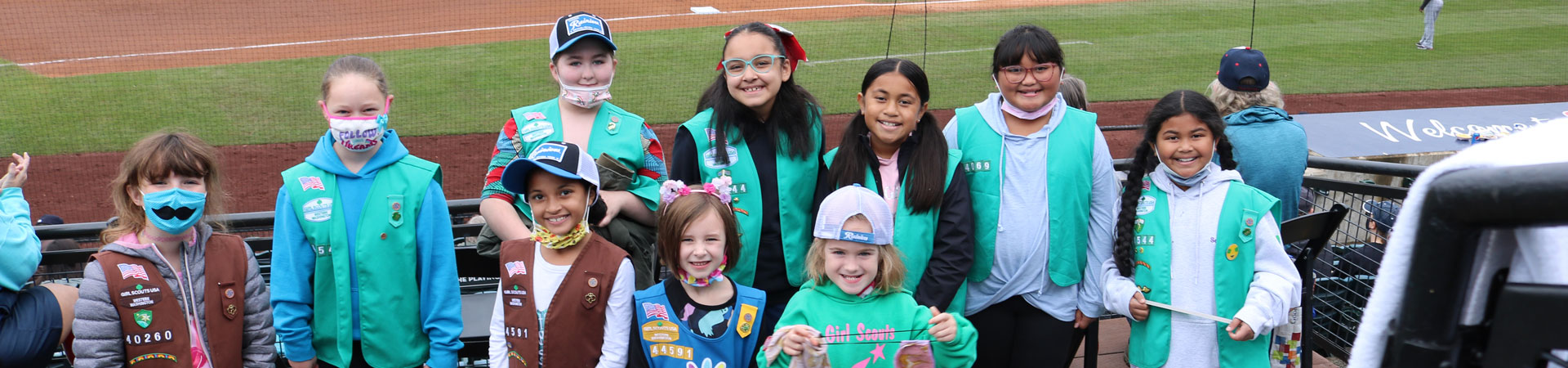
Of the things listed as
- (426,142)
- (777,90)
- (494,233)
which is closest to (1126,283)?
(777,90)

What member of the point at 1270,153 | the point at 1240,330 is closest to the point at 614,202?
the point at 1240,330

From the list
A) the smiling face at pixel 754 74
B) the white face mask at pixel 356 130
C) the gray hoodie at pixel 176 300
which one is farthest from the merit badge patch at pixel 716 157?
the gray hoodie at pixel 176 300

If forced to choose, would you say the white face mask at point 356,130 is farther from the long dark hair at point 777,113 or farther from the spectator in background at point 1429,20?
the spectator in background at point 1429,20

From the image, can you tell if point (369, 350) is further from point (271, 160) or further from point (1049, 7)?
point (1049, 7)

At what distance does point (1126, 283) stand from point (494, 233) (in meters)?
2.10

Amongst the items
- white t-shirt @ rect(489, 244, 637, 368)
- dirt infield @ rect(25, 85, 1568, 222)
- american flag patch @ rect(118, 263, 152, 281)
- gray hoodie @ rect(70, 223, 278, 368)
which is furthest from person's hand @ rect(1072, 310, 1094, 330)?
dirt infield @ rect(25, 85, 1568, 222)

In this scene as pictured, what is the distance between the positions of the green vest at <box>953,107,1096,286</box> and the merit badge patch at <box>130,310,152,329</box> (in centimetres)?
254

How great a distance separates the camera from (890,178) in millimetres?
3209

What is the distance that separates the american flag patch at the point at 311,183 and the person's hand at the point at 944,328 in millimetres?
1899

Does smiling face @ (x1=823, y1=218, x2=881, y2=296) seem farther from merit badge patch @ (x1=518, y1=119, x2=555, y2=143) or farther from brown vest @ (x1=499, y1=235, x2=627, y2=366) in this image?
merit badge patch @ (x1=518, y1=119, x2=555, y2=143)

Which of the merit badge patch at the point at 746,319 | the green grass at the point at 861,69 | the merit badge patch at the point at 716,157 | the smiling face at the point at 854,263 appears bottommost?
the merit badge patch at the point at 746,319

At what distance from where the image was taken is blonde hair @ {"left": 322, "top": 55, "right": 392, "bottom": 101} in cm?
318

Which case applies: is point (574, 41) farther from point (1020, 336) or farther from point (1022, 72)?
point (1020, 336)

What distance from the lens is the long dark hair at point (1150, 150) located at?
320 cm
